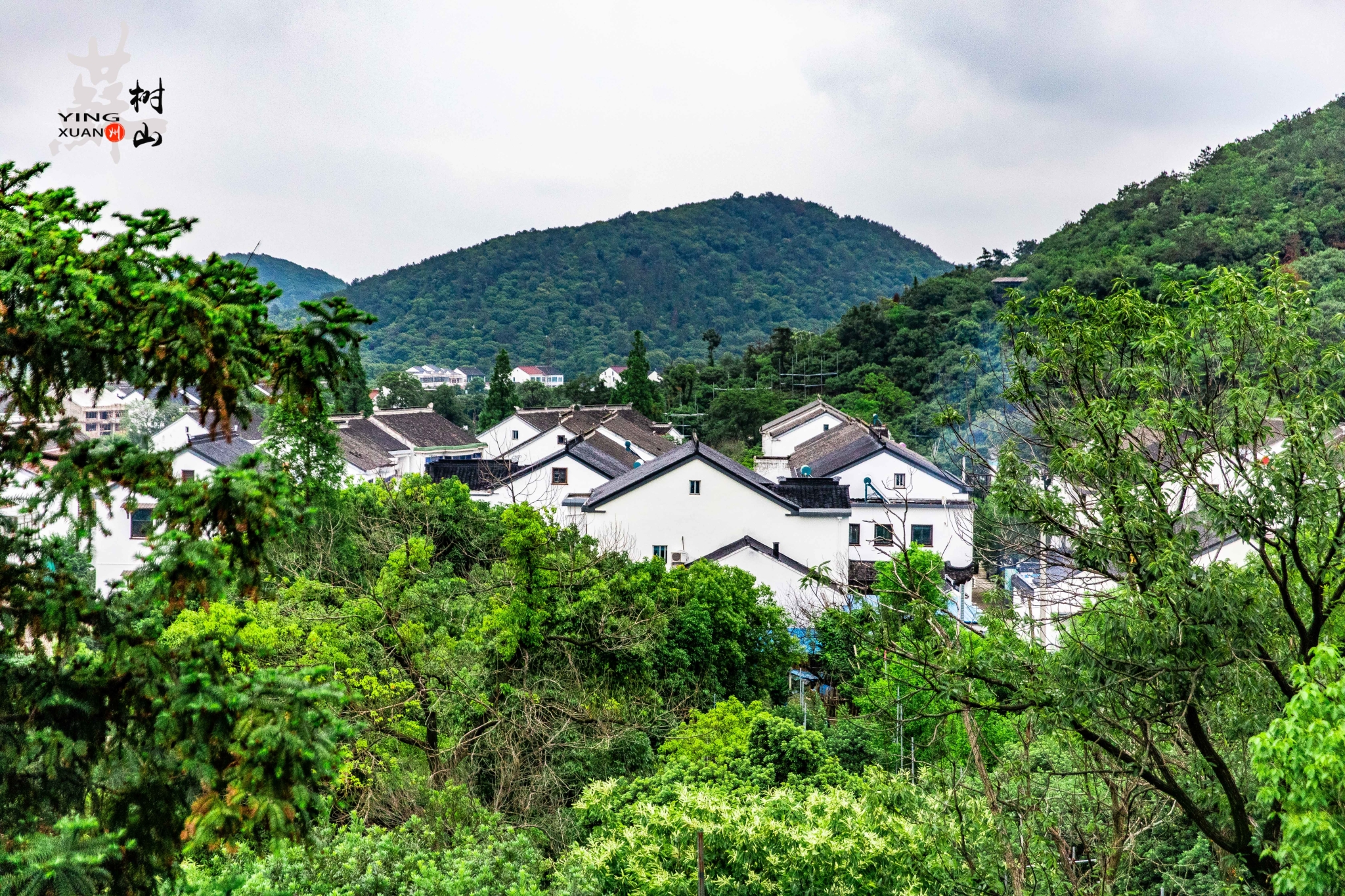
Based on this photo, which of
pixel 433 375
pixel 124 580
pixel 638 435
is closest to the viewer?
pixel 124 580

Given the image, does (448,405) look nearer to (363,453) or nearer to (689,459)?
(363,453)

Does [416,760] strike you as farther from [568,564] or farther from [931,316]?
[931,316]

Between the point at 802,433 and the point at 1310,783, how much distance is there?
117ft

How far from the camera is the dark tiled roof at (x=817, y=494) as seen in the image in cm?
2348

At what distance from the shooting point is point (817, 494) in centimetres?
2388

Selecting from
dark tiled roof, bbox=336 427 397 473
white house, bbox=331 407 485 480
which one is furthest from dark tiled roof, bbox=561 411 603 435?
dark tiled roof, bbox=336 427 397 473

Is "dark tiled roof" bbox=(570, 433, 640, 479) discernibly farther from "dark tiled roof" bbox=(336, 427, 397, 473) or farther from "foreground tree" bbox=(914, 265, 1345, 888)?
"foreground tree" bbox=(914, 265, 1345, 888)

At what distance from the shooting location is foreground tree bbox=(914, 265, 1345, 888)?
5777 mm

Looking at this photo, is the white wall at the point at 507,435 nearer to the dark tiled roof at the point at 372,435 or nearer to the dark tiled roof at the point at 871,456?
the dark tiled roof at the point at 372,435

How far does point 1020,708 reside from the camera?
21.0 feet

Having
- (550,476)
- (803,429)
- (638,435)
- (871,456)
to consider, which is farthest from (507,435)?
(871,456)

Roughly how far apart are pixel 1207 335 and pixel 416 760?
905cm

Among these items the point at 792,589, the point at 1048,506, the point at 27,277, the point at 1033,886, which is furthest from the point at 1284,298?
the point at 792,589

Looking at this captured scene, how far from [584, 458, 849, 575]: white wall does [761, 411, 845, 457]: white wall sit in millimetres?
A: 16072
